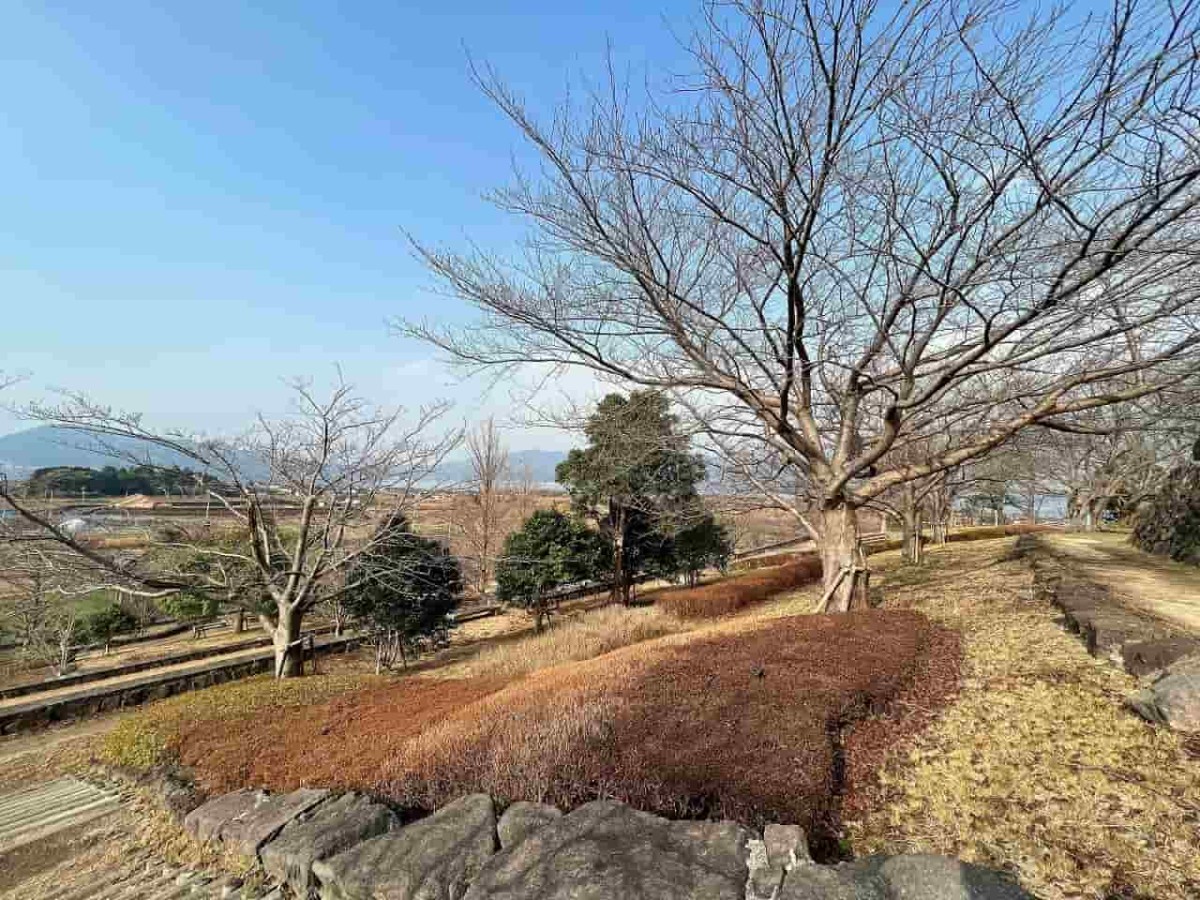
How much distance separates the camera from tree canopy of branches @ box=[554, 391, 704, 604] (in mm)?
8641

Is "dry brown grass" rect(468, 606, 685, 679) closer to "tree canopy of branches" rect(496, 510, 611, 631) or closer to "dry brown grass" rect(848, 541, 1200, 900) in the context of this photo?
"tree canopy of branches" rect(496, 510, 611, 631)

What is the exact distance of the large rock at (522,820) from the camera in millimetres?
2602

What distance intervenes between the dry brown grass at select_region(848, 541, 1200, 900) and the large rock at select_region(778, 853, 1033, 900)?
62 cm

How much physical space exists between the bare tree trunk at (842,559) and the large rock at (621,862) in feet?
21.0

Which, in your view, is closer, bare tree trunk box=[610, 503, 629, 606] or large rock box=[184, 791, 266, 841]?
large rock box=[184, 791, 266, 841]

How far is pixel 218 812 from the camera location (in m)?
3.57

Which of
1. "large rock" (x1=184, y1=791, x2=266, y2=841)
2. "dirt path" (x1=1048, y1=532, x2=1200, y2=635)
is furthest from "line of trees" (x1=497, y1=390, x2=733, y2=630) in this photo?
"large rock" (x1=184, y1=791, x2=266, y2=841)

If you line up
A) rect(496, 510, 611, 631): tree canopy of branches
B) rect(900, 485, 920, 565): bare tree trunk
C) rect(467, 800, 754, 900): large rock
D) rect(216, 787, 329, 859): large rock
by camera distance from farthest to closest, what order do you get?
A: rect(496, 510, 611, 631): tree canopy of branches < rect(900, 485, 920, 565): bare tree trunk < rect(216, 787, 329, 859): large rock < rect(467, 800, 754, 900): large rock

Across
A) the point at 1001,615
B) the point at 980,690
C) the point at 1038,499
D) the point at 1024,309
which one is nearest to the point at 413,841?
the point at 980,690

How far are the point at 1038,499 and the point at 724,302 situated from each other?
44831 millimetres

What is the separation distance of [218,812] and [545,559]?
12.2m

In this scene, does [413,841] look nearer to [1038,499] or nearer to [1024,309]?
[1024,309]

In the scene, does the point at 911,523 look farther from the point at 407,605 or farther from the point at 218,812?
the point at 218,812

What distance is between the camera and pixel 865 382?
7.09 metres
